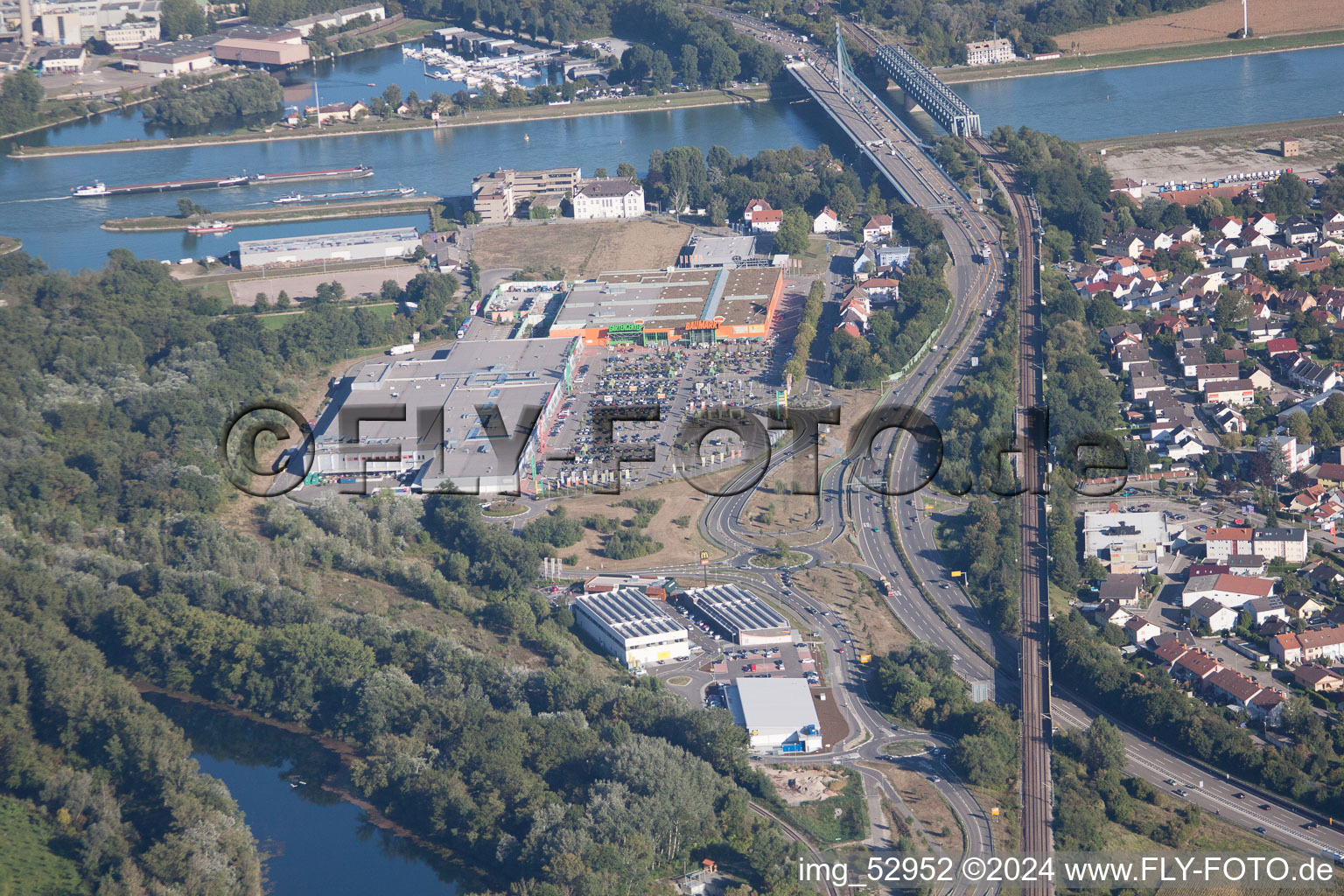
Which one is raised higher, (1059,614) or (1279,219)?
(1279,219)

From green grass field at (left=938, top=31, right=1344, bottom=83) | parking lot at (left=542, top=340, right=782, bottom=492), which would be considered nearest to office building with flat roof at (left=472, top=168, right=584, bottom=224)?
parking lot at (left=542, top=340, right=782, bottom=492)

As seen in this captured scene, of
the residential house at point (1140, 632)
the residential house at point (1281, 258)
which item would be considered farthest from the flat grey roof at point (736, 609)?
the residential house at point (1281, 258)

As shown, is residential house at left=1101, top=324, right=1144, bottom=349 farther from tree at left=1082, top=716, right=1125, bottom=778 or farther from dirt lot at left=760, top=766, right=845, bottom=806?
dirt lot at left=760, top=766, right=845, bottom=806

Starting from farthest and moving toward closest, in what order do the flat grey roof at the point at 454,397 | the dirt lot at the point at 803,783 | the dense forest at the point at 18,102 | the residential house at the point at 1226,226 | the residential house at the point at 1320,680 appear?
the dense forest at the point at 18,102, the residential house at the point at 1226,226, the flat grey roof at the point at 454,397, the residential house at the point at 1320,680, the dirt lot at the point at 803,783

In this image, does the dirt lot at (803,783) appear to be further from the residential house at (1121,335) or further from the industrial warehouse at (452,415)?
the residential house at (1121,335)

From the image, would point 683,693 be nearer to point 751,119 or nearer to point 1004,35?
point 751,119

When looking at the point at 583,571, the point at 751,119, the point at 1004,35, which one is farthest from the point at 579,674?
the point at 1004,35
